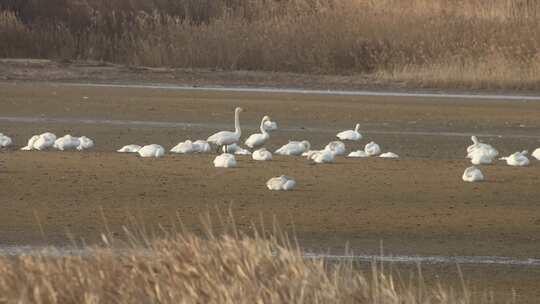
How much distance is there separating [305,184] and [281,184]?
0.84 m

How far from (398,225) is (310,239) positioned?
1.37 metres

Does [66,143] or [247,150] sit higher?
[66,143]

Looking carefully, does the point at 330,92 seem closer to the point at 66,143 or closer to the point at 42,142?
the point at 66,143

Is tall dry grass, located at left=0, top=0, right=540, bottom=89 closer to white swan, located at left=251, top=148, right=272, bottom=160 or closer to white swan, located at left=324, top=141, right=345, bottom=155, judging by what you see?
white swan, located at left=324, top=141, right=345, bottom=155

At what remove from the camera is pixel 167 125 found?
28375 mm

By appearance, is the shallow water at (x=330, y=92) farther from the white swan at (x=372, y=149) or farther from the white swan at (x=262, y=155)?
the white swan at (x=262, y=155)

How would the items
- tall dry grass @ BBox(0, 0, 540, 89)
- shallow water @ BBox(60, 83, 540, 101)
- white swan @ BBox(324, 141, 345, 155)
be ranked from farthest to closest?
tall dry grass @ BBox(0, 0, 540, 89) → shallow water @ BBox(60, 83, 540, 101) → white swan @ BBox(324, 141, 345, 155)

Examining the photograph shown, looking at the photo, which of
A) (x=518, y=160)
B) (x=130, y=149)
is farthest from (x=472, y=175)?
(x=130, y=149)

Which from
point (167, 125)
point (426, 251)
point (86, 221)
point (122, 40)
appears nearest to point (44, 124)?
point (167, 125)

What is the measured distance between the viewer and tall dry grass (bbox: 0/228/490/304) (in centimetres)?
923

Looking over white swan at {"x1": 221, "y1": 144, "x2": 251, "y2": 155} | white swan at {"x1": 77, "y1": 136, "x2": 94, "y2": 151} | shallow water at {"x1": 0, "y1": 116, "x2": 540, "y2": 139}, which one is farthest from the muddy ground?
white swan at {"x1": 221, "y1": 144, "x2": 251, "y2": 155}

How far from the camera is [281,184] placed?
61.9ft

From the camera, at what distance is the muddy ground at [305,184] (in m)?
16.0

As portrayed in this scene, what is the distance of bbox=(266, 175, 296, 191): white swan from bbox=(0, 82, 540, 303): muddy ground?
0.13 metres
